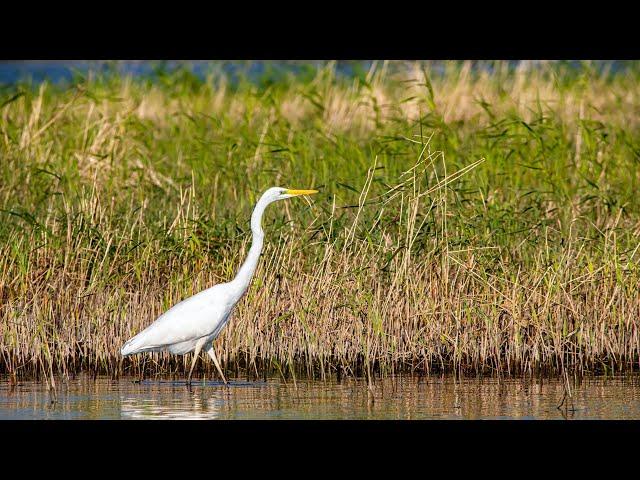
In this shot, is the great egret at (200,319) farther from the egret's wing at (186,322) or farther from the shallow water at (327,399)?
the shallow water at (327,399)

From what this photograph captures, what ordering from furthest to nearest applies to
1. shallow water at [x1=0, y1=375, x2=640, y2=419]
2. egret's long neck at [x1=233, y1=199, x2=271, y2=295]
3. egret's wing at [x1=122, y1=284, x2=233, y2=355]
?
egret's long neck at [x1=233, y1=199, x2=271, y2=295] < egret's wing at [x1=122, y1=284, x2=233, y2=355] < shallow water at [x1=0, y1=375, x2=640, y2=419]

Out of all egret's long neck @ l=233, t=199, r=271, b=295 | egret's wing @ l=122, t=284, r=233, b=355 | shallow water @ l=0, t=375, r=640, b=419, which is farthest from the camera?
egret's long neck @ l=233, t=199, r=271, b=295

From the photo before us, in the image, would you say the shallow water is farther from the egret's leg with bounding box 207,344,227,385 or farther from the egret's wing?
the egret's wing

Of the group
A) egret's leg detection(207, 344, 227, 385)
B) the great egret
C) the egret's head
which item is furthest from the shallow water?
the egret's head

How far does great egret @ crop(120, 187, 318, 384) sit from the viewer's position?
791 cm

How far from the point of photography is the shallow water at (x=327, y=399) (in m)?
6.73

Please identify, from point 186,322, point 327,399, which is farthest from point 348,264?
point 327,399

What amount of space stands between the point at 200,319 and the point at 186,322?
0.12 m

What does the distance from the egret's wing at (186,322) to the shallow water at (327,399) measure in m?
0.27

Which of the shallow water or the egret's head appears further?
the egret's head

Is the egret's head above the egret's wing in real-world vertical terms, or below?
above

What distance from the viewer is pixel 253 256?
27.2 feet

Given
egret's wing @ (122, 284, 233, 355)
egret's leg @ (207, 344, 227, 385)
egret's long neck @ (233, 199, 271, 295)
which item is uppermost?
egret's long neck @ (233, 199, 271, 295)
